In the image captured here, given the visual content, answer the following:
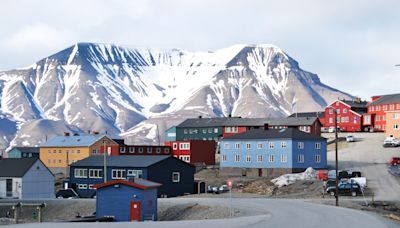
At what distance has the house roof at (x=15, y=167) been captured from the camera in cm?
8519

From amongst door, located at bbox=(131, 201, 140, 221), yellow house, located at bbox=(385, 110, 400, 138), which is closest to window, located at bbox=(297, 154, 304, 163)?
yellow house, located at bbox=(385, 110, 400, 138)

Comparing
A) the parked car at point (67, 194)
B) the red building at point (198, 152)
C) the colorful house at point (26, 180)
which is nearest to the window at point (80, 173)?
the parked car at point (67, 194)

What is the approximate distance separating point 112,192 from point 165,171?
25526 mm

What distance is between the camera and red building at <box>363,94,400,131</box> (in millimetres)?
140312

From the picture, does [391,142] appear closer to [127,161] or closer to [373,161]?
[373,161]

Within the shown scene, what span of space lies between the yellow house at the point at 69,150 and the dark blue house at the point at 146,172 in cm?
3628

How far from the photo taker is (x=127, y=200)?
2144 inches

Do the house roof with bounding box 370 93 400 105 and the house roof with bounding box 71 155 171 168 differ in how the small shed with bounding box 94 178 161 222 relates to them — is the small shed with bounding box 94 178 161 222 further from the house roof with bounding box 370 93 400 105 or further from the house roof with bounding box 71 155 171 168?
the house roof with bounding box 370 93 400 105

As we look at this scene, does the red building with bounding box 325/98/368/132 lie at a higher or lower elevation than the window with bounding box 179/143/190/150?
higher

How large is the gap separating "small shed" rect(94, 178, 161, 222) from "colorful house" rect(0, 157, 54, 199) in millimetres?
31544

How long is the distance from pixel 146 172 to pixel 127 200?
25.5 m

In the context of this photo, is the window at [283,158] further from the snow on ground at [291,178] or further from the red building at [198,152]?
the red building at [198,152]

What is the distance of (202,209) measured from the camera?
5578 cm

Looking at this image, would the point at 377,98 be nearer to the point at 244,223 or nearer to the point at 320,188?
the point at 320,188
